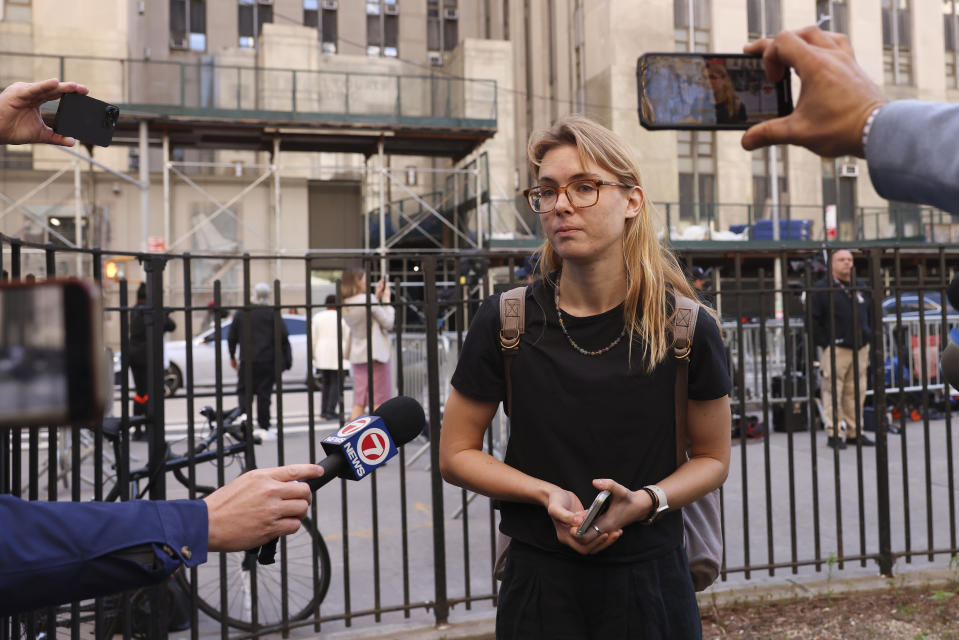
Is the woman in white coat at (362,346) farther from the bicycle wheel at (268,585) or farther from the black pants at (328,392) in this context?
the bicycle wheel at (268,585)

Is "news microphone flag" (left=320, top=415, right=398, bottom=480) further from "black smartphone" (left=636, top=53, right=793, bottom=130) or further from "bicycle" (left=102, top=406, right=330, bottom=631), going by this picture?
"bicycle" (left=102, top=406, right=330, bottom=631)

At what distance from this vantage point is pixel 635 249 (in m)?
2.44

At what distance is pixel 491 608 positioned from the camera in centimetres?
478

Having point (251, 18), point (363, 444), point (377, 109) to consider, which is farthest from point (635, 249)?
point (251, 18)

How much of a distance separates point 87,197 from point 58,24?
6558 mm

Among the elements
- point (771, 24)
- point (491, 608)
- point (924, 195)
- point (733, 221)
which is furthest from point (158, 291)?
point (771, 24)

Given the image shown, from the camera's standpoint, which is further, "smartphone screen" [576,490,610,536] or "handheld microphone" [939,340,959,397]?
"handheld microphone" [939,340,959,397]

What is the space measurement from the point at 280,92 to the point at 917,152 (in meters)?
26.7

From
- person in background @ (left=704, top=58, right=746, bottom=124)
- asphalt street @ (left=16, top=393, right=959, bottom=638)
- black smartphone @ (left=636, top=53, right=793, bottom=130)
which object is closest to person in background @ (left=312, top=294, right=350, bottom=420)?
asphalt street @ (left=16, top=393, right=959, bottom=638)

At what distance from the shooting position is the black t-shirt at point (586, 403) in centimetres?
225

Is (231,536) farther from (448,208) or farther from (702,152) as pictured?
(702,152)

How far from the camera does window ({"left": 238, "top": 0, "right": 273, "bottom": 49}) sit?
40594 millimetres

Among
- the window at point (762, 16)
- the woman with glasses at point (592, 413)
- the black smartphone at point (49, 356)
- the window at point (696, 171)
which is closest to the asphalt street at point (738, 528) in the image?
the woman with glasses at point (592, 413)

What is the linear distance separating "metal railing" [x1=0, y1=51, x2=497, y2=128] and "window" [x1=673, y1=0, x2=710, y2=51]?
11070mm
